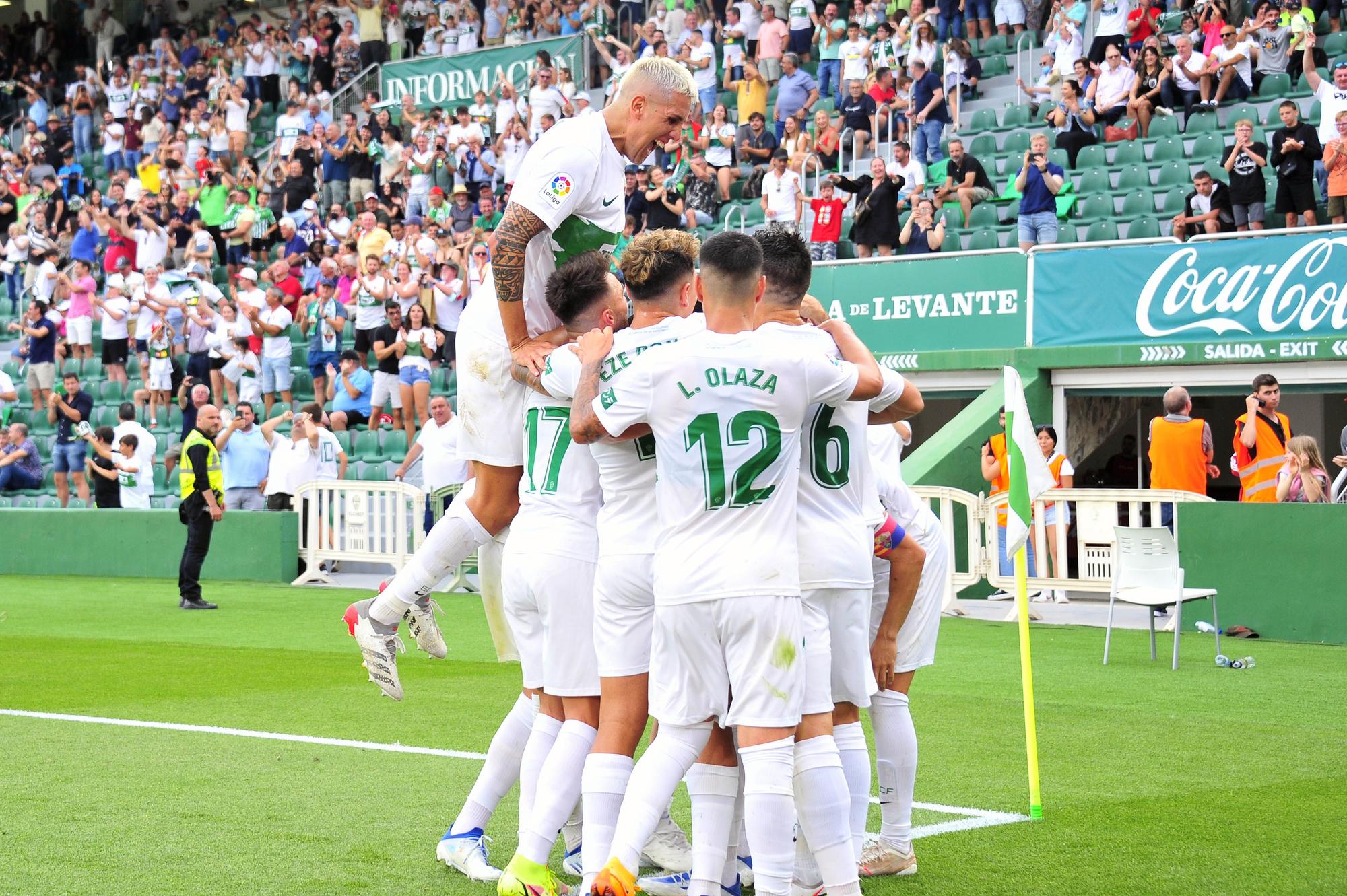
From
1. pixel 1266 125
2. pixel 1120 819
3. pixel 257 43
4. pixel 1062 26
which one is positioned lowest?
pixel 1120 819

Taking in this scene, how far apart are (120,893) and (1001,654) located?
8121 millimetres

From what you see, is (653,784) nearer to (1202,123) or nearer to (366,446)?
(1202,123)

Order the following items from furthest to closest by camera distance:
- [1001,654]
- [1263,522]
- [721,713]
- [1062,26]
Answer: [1062,26]
[1263,522]
[1001,654]
[721,713]

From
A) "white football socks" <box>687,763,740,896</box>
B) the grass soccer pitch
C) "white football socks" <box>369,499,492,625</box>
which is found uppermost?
"white football socks" <box>369,499,492,625</box>

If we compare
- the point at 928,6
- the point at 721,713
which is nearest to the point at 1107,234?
the point at 928,6

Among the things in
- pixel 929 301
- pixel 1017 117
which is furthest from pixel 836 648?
pixel 1017 117

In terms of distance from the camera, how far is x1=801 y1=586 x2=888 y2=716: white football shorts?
186 inches

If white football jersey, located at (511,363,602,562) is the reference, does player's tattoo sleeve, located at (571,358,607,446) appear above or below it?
above

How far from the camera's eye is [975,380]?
18469 millimetres

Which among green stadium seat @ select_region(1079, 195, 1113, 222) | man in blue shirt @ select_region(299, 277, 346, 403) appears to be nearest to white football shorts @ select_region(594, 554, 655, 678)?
green stadium seat @ select_region(1079, 195, 1113, 222)

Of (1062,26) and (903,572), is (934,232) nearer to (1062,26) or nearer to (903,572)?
(1062,26)

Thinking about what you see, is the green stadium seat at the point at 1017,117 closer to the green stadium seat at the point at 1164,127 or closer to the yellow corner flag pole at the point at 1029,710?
the green stadium seat at the point at 1164,127

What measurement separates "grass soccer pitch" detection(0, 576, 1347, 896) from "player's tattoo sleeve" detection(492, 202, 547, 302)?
198 centimetres

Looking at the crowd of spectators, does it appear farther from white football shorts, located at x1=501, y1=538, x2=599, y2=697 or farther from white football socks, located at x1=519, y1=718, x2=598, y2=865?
white football socks, located at x1=519, y1=718, x2=598, y2=865
